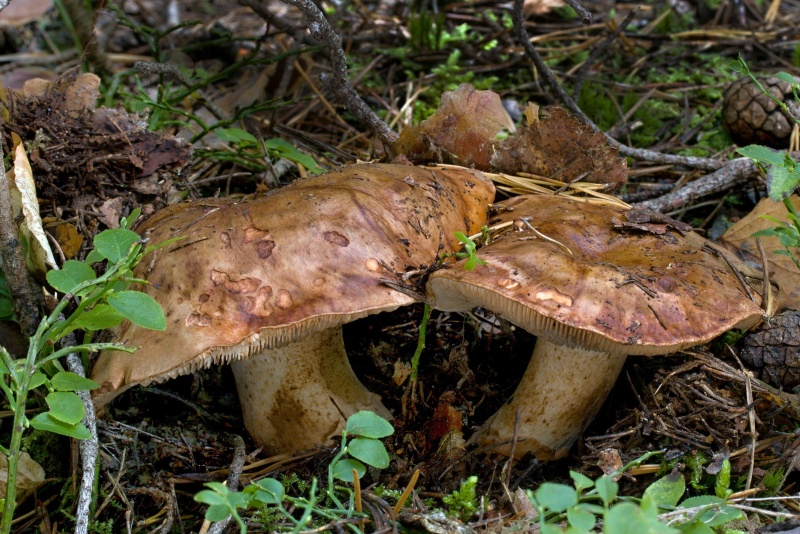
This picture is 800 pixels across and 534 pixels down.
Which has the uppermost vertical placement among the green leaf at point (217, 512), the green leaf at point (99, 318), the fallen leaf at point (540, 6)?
the fallen leaf at point (540, 6)

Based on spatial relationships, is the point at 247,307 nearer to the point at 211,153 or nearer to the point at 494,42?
the point at 211,153

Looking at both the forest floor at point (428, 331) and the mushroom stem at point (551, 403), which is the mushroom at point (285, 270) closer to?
the forest floor at point (428, 331)

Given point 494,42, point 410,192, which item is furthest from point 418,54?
point 410,192

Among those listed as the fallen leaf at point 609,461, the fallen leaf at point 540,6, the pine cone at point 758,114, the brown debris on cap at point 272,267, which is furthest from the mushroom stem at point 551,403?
the fallen leaf at point 540,6

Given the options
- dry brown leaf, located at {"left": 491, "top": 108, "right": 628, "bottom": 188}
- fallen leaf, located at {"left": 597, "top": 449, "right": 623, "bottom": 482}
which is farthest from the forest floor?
dry brown leaf, located at {"left": 491, "top": 108, "right": 628, "bottom": 188}

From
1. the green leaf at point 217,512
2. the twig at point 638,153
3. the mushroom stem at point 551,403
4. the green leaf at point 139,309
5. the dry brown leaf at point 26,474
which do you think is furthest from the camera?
the twig at point 638,153

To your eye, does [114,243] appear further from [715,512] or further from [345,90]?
[715,512]

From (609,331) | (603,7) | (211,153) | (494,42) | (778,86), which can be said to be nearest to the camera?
(609,331)
